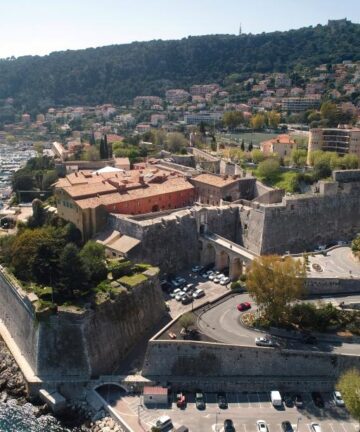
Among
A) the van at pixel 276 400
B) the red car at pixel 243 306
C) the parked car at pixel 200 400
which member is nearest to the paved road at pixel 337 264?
the red car at pixel 243 306

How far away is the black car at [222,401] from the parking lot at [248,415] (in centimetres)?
21

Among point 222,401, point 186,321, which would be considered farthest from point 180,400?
point 186,321

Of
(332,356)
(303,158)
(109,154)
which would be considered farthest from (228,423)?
(109,154)

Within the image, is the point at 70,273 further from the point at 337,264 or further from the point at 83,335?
the point at 337,264

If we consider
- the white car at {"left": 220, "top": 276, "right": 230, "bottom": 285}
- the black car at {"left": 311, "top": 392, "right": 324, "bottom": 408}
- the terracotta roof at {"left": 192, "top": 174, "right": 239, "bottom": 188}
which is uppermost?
the terracotta roof at {"left": 192, "top": 174, "right": 239, "bottom": 188}

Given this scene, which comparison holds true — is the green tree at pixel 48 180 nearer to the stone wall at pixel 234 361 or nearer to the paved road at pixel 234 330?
the paved road at pixel 234 330

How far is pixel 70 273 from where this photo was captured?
33344 mm

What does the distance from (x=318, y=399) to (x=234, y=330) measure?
6.58m

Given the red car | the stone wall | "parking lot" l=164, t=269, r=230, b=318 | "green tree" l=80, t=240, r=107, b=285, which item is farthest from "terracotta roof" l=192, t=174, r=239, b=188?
the stone wall

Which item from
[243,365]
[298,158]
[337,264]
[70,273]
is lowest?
[243,365]

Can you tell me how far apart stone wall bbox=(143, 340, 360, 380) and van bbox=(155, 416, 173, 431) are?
3.85 m

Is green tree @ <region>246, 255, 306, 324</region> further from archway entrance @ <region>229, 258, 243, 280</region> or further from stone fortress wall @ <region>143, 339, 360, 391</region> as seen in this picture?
archway entrance @ <region>229, 258, 243, 280</region>

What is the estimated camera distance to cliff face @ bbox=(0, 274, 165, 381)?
32.0 m

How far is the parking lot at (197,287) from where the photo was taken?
37969mm
